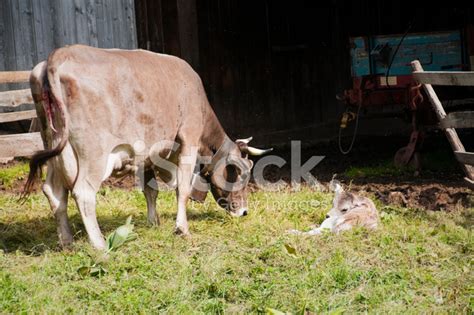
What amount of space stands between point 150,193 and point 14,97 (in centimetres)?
299

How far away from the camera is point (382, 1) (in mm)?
14172

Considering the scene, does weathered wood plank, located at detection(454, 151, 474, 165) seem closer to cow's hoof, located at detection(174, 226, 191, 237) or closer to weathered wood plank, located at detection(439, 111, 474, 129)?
weathered wood plank, located at detection(439, 111, 474, 129)

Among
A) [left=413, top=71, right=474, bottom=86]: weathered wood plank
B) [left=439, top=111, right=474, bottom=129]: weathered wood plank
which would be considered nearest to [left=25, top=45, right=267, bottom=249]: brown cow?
[left=413, top=71, right=474, bottom=86]: weathered wood plank

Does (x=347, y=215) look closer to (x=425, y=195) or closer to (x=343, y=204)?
(x=343, y=204)

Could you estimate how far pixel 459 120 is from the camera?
873 centimetres

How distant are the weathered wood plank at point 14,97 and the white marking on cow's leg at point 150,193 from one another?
282 cm

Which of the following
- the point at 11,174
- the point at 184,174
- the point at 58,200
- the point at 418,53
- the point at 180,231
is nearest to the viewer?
the point at 58,200

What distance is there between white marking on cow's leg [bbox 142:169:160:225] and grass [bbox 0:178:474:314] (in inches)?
7.8

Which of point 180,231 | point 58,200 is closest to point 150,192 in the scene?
point 180,231

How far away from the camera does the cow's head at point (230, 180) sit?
29.0ft

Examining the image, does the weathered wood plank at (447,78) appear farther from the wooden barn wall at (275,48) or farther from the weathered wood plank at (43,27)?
the weathered wood plank at (43,27)

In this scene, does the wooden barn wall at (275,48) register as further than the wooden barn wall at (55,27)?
Yes

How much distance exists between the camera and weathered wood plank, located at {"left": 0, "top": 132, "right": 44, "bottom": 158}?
32.4 ft

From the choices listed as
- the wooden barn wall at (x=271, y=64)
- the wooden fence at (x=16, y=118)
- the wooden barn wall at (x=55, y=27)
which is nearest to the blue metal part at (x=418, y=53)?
the wooden barn wall at (x=271, y=64)
